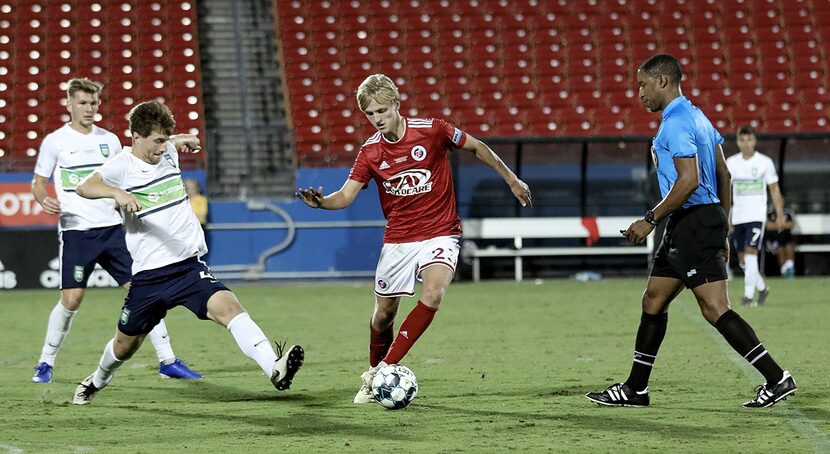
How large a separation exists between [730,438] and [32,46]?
70.5 feet

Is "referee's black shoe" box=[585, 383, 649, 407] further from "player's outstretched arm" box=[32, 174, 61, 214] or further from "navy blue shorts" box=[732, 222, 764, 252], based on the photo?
"navy blue shorts" box=[732, 222, 764, 252]

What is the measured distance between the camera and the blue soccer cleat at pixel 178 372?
8969mm

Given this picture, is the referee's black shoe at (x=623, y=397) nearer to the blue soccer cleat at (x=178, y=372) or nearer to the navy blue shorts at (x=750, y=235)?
the blue soccer cleat at (x=178, y=372)

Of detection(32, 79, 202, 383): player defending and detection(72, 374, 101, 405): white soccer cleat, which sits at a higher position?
detection(32, 79, 202, 383): player defending

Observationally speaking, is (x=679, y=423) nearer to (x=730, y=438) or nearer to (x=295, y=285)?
(x=730, y=438)

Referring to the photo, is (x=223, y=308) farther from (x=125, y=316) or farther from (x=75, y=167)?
(x=75, y=167)

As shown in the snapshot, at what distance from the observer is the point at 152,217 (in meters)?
7.22

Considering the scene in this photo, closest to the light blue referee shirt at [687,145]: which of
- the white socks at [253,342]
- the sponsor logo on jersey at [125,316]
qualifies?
the white socks at [253,342]

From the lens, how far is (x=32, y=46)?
973 inches

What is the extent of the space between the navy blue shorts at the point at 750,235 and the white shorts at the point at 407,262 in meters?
7.67

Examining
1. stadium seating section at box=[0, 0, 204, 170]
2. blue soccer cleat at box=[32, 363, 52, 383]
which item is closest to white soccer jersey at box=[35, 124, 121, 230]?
blue soccer cleat at box=[32, 363, 52, 383]

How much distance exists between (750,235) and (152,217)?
9015mm

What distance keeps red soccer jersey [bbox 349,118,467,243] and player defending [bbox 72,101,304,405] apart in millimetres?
1110

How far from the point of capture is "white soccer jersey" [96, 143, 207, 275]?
7180 millimetres
